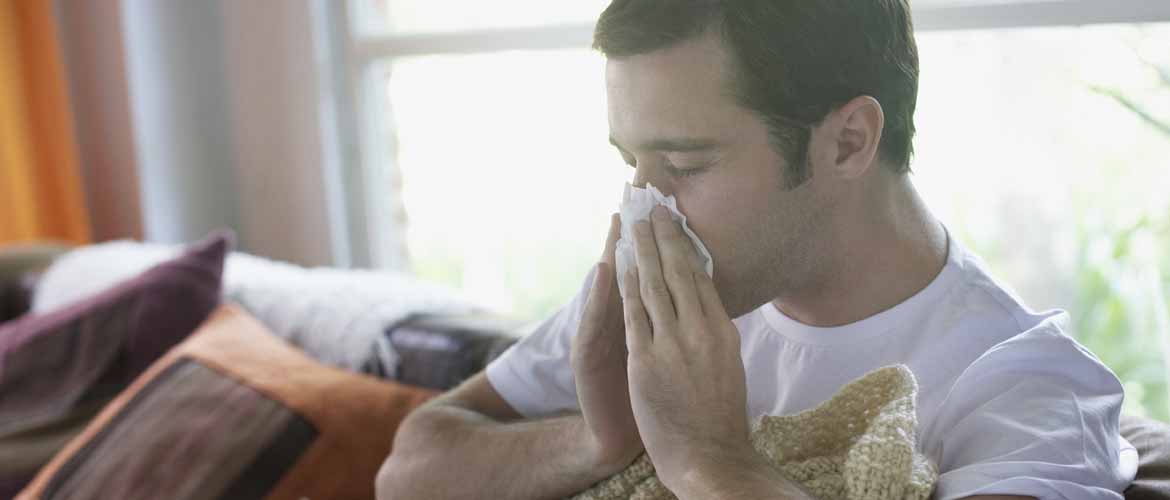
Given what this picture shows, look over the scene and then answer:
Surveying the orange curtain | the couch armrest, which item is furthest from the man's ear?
the orange curtain

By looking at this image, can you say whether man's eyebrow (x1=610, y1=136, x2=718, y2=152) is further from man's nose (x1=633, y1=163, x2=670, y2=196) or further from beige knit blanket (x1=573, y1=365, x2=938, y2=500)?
beige knit blanket (x1=573, y1=365, x2=938, y2=500)

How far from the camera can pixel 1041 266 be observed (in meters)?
1.75

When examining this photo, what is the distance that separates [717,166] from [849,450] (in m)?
0.33

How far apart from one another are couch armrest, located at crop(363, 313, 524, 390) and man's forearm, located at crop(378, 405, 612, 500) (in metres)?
0.34

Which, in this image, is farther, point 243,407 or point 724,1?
point 243,407

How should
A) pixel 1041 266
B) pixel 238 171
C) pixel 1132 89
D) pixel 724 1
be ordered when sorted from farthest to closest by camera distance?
1. pixel 238 171
2. pixel 1041 266
3. pixel 1132 89
4. pixel 724 1

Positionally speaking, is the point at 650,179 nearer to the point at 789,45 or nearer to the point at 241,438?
the point at 789,45

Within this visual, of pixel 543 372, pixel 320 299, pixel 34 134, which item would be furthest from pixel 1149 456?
pixel 34 134

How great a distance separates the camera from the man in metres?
1.03

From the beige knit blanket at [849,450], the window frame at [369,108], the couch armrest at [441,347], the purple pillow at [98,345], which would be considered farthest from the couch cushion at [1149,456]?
the purple pillow at [98,345]

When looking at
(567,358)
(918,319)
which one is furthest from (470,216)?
(918,319)

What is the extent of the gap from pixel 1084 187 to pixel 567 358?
87 centimetres

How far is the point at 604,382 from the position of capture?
1210 millimetres

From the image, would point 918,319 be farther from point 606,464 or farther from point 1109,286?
point 1109,286
